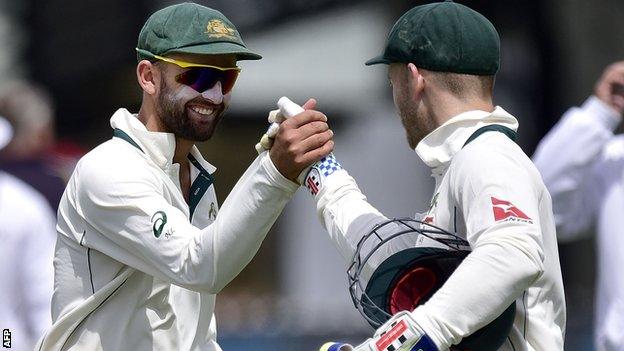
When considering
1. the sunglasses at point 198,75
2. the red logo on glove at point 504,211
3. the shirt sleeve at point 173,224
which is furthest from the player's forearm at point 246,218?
the red logo on glove at point 504,211

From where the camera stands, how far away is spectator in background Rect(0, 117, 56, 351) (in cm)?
649

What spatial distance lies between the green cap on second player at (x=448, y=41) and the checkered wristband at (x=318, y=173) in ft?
1.13

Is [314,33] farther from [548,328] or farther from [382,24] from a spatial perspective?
[548,328]

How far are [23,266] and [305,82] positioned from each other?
5.39 metres

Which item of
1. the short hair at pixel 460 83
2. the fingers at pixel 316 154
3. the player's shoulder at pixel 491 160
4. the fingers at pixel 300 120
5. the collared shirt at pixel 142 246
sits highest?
the short hair at pixel 460 83

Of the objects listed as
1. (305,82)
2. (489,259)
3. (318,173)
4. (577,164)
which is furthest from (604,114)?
(305,82)

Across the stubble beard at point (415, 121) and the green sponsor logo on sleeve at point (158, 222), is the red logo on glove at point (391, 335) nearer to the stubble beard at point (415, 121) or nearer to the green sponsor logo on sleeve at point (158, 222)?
the stubble beard at point (415, 121)

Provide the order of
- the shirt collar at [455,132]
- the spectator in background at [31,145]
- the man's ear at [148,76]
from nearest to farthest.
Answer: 1. the shirt collar at [455,132]
2. the man's ear at [148,76]
3. the spectator in background at [31,145]

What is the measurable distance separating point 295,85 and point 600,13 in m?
2.44

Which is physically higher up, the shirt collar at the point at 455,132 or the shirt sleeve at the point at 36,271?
the shirt collar at the point at 455,132

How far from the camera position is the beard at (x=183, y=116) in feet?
14.3

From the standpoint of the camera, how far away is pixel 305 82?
38.2 ft

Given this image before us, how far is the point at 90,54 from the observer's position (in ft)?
36.9

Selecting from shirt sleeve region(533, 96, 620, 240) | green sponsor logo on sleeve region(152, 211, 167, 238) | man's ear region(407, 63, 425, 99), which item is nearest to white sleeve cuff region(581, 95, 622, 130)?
shirt sleeve region(533, 96, 620, 240)
